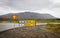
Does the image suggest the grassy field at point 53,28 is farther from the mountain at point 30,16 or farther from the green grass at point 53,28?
the mountain at point 30,16

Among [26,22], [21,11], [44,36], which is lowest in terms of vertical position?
[44,36]

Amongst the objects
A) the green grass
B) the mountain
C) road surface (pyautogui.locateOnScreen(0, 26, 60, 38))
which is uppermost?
the mountain

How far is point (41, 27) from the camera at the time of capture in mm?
3475

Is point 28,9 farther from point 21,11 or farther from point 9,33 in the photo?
point 9,33

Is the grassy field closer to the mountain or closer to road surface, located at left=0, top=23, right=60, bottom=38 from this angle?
road surface, located at left=0, top=23, right=60, bottom=38

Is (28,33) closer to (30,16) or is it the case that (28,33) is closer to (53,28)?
(30,16)

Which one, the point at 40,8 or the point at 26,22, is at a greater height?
the point at 40,8

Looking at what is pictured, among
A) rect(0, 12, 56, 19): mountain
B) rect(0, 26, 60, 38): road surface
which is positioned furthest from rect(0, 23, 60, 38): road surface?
rect(0, 12, 56, 19): mountain

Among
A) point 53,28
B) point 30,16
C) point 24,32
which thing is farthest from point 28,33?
point 53,28

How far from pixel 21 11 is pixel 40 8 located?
0.38 metres

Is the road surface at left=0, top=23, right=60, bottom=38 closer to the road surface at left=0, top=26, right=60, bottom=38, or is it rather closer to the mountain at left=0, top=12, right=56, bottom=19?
the road surface at left=0, top=26, right=60, bottom=38

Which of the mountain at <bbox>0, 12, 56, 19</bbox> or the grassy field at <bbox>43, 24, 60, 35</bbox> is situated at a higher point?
the mountain at <bbox>0, 12, 56, 19</bbox>

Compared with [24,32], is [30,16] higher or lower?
higher

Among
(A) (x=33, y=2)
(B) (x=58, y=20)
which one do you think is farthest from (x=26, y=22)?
(B) (x=58, y=20)
